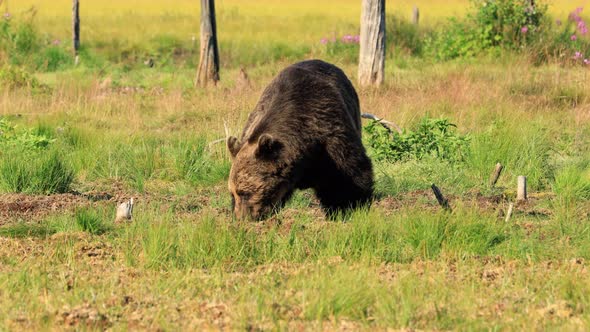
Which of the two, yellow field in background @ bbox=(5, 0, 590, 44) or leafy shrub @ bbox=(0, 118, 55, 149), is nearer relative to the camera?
leafy shrub @ bbox=(0, 118, 55, 149)

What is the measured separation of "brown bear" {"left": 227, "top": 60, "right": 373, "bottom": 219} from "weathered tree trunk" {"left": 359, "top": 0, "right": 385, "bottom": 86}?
7.45 meters

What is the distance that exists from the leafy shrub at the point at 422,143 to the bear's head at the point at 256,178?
10.7 ft

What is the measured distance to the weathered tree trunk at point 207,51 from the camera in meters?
16.8

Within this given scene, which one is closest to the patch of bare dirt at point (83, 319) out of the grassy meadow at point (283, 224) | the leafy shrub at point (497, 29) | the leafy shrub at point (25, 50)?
the grassy meadow at point (283, 224)

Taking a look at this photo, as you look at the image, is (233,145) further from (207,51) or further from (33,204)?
(207,51)

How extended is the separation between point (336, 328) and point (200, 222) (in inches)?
77.8

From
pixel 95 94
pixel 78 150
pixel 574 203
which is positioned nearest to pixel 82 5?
pixel 95 94

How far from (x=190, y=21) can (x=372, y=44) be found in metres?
19.6

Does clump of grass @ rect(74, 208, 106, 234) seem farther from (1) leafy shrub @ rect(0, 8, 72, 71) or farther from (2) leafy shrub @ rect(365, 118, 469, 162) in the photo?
(1) leafy shrub @ rect(0, 8, 72, 71)

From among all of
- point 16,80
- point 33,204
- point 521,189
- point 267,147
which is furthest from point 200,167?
point 16,80

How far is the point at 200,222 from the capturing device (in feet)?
21.1

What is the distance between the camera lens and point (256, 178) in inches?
263

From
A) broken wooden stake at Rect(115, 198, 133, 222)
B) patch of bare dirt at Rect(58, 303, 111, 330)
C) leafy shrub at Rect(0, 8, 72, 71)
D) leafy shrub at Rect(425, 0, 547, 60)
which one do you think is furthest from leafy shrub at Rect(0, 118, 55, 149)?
leafy shrub at Rect(425, 0, 547, 60)

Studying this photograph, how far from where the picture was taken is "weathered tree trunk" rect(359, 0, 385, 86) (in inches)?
594
